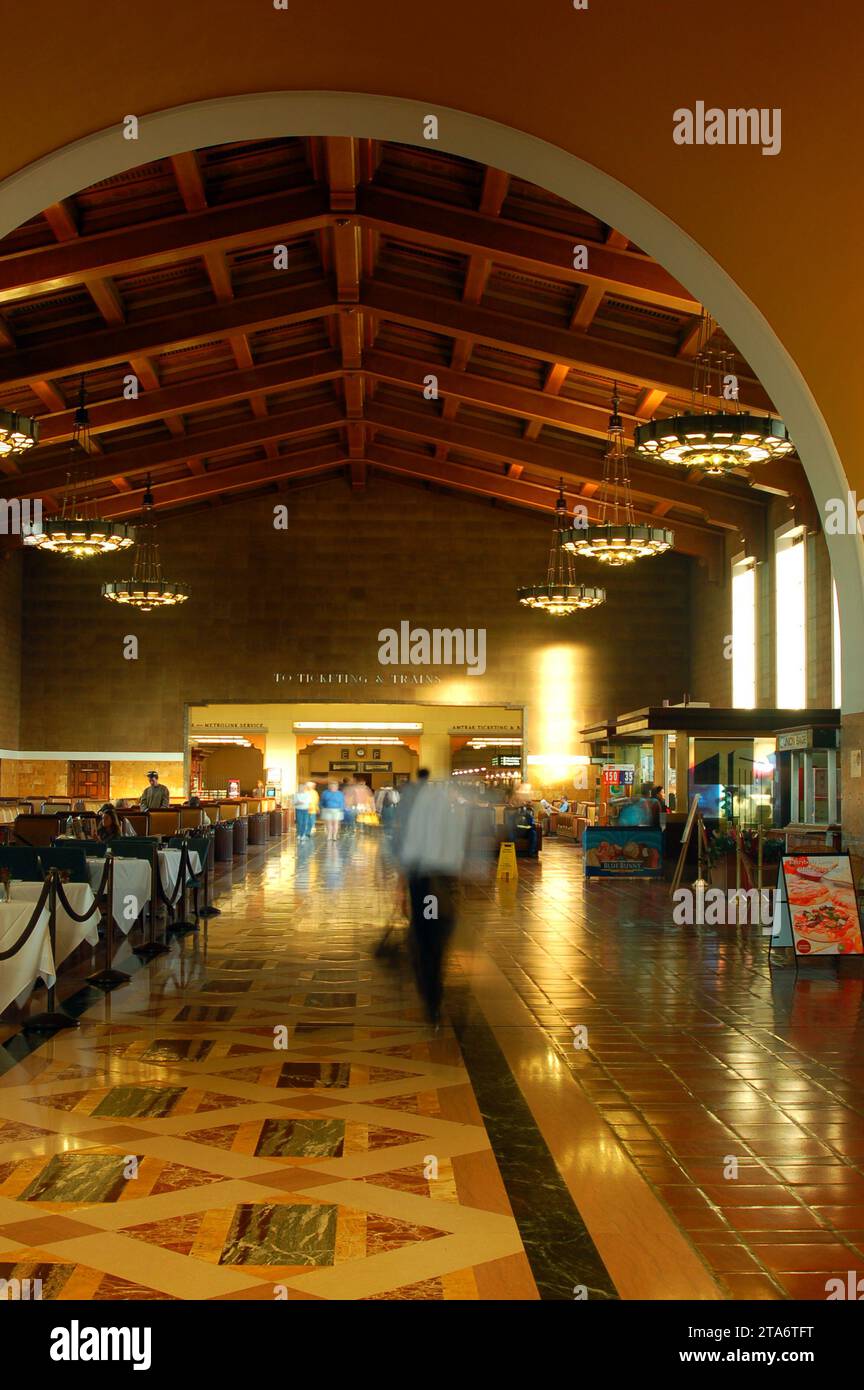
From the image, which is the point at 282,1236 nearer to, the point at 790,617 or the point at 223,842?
the point at 223,842

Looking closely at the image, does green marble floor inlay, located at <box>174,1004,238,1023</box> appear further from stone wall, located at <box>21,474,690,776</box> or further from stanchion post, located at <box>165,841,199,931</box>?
stone wall, located at <box>21,474,690,776</box>

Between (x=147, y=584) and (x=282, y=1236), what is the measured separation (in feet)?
66.5

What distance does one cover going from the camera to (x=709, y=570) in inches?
974

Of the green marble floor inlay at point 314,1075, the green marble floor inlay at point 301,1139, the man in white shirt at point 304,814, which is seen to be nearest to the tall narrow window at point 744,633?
the man in white shirt at point 304,814

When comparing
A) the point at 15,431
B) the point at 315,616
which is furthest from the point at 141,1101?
the point at 315,616

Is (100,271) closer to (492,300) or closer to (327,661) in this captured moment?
(492,300)

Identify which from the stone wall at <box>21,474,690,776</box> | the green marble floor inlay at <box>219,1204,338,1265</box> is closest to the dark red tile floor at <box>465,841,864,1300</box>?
the green marble floor inlay at <box>219,1204,338,1265</box>

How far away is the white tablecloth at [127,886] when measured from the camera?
9.46 metres

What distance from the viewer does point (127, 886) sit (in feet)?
32.2

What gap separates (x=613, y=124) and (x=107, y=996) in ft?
17.8

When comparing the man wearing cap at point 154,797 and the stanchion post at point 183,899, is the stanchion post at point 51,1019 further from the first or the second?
the man wearing cap at point 154,797

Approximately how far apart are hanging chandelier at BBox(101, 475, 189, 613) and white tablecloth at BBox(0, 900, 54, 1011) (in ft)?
54.5

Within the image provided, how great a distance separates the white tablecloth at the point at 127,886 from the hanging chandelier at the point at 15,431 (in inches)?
171
